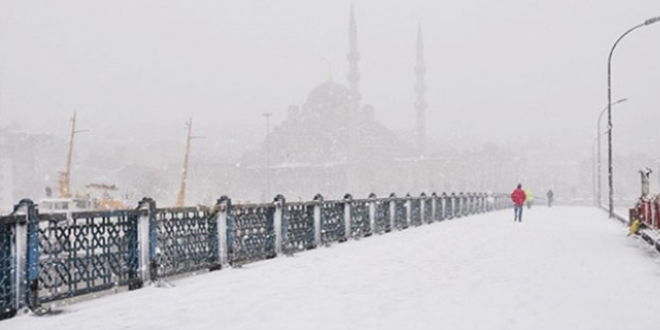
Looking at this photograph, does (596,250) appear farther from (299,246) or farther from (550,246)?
(299,246)

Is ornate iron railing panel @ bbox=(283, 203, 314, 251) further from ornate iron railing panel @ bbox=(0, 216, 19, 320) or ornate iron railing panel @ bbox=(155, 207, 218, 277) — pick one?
ornate iron railing panel @ bbox=(0, 216, 19, 320)

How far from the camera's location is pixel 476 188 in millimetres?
175250

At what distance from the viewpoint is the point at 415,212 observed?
28516 mm

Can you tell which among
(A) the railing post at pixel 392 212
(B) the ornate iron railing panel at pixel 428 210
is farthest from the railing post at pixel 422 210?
(A) the railing post at pixel 392 212

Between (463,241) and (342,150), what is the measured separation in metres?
177

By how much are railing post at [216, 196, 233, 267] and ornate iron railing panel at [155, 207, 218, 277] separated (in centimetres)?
12

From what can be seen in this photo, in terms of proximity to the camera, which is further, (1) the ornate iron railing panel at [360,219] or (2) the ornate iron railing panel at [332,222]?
(1) the ornate iron railing panel at [360,219]

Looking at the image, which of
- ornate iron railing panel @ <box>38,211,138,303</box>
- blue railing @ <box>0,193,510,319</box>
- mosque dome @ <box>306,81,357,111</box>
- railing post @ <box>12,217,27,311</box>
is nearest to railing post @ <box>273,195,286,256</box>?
blue railing @ <box>0,193,510,319</box>

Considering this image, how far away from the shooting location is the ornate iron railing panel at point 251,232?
13252 millimetres

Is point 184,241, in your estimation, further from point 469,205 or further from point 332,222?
point 469,205

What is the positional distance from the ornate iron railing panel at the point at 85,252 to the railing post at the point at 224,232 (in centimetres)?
245

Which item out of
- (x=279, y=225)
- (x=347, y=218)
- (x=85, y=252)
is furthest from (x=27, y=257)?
(x=347, y=218)

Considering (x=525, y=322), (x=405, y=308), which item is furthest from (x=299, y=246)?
(x=525, y=322)

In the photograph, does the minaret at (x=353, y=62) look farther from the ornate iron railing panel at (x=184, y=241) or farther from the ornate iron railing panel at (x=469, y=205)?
the ornate iron railing panel at (x=184, y=241)
